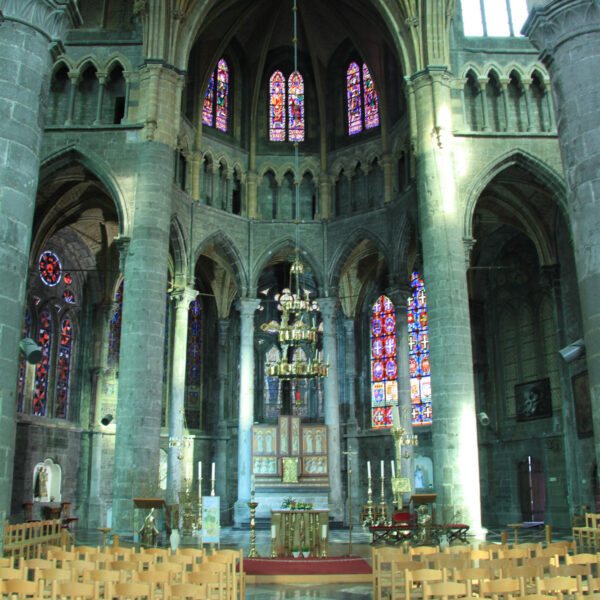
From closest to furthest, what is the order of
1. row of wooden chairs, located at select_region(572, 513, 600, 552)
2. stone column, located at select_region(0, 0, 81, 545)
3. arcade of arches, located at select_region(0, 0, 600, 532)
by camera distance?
stone column, located at select_region(0, 0, 81, 545), row of wooden chairs, located at select_region(572, 513, 600, 552), arcade of arches, located at select_region(0, 0, 600, 532)


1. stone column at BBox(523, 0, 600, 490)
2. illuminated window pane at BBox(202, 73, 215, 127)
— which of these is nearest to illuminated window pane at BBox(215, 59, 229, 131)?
illuminated window pane at BBox(202, 73, 215, 127)

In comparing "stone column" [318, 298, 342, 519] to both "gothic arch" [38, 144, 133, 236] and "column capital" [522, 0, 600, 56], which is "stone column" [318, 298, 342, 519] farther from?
"column capital" [522, 0, 600, 56]

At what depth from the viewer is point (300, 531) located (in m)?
Answer: 14.8

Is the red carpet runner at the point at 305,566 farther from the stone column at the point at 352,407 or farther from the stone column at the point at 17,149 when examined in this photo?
the stone column at the point at 352,407

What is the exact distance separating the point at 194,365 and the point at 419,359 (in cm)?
974

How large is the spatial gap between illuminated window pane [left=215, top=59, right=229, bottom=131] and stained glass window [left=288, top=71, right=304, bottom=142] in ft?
8.40

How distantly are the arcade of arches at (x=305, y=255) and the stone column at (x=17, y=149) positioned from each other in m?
7.57

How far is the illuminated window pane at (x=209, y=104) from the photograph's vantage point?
85.5ft

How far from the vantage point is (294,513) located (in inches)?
586

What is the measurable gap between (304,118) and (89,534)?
55.7 feet

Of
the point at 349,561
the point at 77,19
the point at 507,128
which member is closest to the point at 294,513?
the point at 349,561

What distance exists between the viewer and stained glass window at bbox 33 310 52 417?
2536 centimetres

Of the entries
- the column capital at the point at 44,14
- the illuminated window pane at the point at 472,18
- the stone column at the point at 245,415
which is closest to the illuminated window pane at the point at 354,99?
the illuminated window pane at the point at 472,18

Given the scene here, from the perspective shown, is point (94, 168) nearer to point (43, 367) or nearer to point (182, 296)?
point (182, 296)
